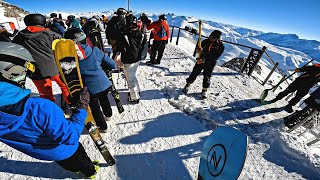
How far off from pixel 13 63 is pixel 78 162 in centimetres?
153

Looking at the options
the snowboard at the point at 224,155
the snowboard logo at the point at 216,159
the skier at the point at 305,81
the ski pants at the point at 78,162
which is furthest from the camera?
the skier at the point at 305,81

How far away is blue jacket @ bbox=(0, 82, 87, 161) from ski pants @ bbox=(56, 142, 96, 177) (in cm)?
21

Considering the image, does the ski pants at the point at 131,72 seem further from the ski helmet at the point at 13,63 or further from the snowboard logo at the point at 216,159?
the snowboard logo at the point at 216,159

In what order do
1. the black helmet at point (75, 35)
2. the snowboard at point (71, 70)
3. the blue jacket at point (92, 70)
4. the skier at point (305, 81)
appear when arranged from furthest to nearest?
the skier at point (305, 81) < the blue jacket at point (92, 70) < the black helmet at point (75, 35) < the snowboard at point (71, 70)

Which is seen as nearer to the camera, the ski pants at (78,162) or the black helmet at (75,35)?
the ski pants at (78,162)

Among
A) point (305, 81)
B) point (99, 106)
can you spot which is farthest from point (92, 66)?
point (305, 81)

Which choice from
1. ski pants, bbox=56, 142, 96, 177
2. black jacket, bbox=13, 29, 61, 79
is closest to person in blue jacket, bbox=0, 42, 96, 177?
ski pants, bbox=56, 142, 96, 177

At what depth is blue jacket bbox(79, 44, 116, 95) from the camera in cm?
313

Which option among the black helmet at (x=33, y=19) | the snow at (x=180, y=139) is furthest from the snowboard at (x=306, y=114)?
the black helmet at (x=33, y=19)

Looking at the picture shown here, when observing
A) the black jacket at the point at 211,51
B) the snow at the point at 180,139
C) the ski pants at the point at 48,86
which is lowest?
the snow at the point at 180,139

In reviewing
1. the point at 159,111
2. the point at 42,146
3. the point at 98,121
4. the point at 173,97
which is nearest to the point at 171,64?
the point at 173,97

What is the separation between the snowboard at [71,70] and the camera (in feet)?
8.98

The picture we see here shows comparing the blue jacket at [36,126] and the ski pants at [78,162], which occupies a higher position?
the blue jacket at [36,126]

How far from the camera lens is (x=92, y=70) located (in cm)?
326
